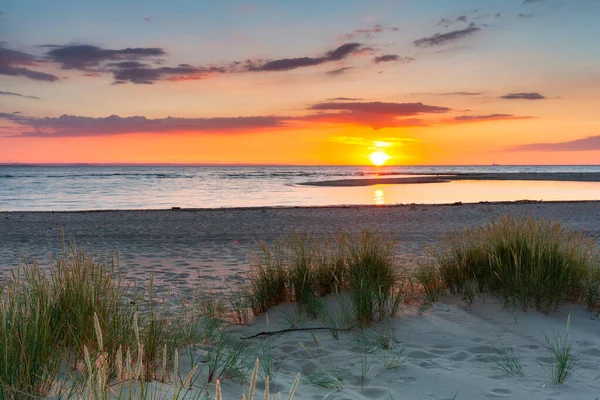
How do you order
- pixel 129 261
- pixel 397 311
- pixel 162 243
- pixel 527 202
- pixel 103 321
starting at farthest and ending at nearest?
pixel 527 202 < pixel 162 243 < pixel 129 261 < pixel 397 311 < pixel 103 321

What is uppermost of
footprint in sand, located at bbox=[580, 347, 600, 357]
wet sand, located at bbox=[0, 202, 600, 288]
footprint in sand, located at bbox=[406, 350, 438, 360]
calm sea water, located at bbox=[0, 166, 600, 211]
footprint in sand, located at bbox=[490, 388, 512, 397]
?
calm sea water, located at bbox=[0, 166, 600, 211]

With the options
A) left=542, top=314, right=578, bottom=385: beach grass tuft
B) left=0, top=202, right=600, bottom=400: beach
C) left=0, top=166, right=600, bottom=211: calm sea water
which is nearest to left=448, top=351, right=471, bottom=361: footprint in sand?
left=0, top=202, right=600, bottom=400: beach

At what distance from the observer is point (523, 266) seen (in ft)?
16.9

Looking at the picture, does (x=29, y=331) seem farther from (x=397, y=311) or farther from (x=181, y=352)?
(x=397, y=311)

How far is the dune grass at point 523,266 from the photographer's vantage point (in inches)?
198

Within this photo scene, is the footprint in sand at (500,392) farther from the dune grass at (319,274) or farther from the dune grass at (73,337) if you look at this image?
the dune grass at (73,337)

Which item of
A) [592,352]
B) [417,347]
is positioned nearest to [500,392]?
[417,347]

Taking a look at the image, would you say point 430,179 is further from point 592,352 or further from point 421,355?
point 421,355

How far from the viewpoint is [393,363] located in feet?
13.1

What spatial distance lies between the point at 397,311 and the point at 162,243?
808 centimetres

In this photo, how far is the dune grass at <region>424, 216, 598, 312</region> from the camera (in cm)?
503

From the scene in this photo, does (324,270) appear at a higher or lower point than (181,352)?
higher

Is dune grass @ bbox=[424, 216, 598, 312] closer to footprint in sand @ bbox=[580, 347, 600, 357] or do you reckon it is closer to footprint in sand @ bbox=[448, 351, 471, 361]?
footprint in sand @ bbox=[580, 347, 600, 357]

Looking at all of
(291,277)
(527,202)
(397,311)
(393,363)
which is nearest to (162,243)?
(291,277)
